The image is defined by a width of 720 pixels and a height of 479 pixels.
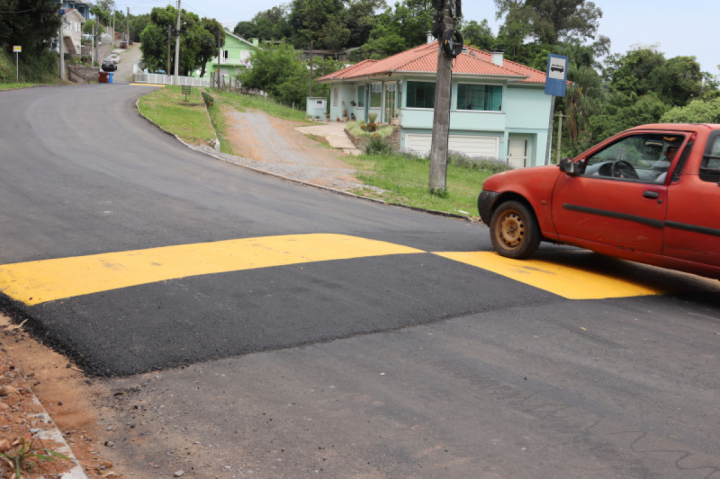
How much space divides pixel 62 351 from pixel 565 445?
3.65 m

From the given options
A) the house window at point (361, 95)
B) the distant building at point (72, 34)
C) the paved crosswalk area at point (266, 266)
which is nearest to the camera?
the paved crosswalk area at point (266, 266)

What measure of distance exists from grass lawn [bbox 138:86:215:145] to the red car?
16.5 m

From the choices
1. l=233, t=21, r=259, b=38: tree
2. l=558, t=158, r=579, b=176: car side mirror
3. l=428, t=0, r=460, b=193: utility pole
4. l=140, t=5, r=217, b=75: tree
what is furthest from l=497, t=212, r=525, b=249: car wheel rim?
l=233, t=21, r=259, b=38: tree

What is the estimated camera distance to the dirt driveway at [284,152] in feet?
61.7

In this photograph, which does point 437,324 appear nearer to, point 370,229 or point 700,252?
point 700,252

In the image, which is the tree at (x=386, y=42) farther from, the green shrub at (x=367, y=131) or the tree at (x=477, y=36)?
the green shrub at (x=367, y=131)

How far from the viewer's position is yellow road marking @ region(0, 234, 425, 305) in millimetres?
6617

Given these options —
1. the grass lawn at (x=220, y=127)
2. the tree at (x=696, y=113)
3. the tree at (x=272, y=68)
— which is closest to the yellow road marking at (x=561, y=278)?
the grass lawn at (x=220, y=127)

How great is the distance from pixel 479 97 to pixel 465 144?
267 centimetres

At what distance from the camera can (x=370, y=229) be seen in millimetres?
10945

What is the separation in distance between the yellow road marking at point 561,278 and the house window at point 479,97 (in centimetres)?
2998

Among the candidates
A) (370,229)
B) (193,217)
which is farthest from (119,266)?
(370,229)

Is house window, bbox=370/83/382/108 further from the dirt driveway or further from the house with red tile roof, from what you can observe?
the dirt driveway

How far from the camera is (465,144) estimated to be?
38000 millimetres
